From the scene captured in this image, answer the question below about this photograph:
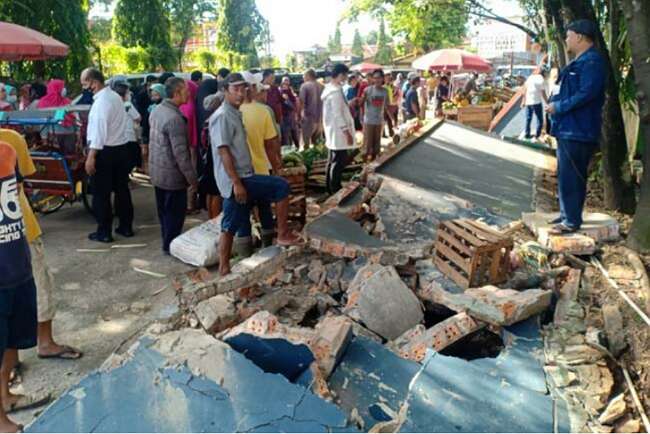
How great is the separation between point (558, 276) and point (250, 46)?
50190 mm

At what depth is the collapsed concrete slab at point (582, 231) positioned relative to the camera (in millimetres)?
4906

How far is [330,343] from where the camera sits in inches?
138

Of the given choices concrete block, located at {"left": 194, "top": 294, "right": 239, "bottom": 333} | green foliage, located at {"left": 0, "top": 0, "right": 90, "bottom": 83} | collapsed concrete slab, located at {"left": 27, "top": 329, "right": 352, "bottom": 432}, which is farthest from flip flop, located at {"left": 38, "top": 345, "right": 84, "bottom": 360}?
green foliage, located at {"left": 0, "top": 0, "right": 90, "bottom": 83}

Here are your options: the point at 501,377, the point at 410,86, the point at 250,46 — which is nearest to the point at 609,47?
the point at 501,377

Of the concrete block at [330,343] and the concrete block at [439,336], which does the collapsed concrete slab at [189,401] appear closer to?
the concrete block at [330,343]

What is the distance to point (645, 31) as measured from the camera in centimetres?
478

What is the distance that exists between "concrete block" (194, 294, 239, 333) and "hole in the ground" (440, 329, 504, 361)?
1.59m

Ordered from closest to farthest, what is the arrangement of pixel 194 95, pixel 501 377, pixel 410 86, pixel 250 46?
1. pixel 501 377
2. pixel 194 95
3. pixel 410 86
4. pixel 250 46

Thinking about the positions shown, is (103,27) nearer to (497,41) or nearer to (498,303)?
(497,41)

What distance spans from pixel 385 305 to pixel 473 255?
30.2 inches

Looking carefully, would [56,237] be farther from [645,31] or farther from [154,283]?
[645,31]

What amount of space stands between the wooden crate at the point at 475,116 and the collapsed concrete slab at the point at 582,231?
10.2 metres

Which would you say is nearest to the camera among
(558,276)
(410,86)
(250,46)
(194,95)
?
(558,276)

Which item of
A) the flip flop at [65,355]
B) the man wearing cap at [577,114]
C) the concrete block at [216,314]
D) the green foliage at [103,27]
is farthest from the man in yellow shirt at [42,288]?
the green foliage at [103,27]
